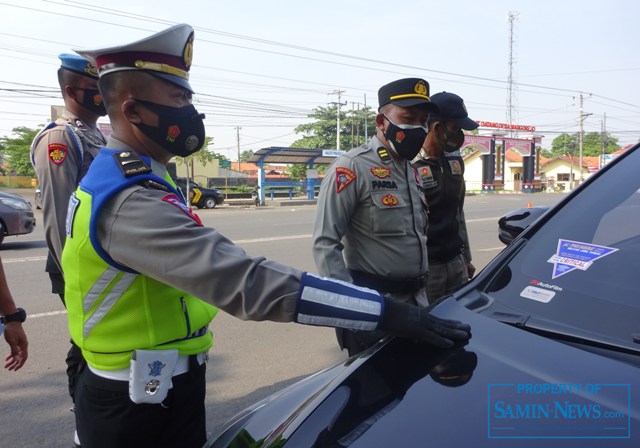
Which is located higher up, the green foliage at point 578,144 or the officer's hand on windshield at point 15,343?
the green foliage at point 578,144

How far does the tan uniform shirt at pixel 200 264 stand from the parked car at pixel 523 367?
1.03 feet

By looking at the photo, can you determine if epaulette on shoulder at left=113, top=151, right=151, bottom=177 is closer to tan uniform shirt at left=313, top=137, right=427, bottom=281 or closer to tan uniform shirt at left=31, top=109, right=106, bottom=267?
tan uniform shirt at left=31, top=109, right=106, bottom=267

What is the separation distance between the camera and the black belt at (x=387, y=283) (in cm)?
267

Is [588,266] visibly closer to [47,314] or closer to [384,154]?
[384,154]

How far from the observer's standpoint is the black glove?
138 centimetres

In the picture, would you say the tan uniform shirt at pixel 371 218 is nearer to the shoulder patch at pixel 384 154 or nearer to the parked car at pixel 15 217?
the shoulder patch at pixel 384 154

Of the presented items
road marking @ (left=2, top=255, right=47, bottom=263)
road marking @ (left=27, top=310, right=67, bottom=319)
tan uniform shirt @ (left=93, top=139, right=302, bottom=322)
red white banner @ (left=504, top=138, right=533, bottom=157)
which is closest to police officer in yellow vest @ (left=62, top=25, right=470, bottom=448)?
tan uniform shirt @ (left=93, top=139, right=302, bottom=322)


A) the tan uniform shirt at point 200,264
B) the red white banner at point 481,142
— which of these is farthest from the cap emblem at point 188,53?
the red white banner at point 481,142

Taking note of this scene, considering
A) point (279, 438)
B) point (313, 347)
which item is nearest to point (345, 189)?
point (279, 438)

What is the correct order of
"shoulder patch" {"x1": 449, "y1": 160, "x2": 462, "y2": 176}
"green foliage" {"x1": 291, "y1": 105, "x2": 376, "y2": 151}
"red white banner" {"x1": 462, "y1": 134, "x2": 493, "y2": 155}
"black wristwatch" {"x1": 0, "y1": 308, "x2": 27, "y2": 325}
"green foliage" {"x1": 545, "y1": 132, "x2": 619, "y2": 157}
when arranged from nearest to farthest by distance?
"black wristwatch" {"x1": 0, "y1": 308, "x2": 27, "y2": 325} < "shoulder patch" {"x1": 449, "y1": 160, "x2": 462, "y2": 176} < "red white banner" {"x1": 462, "y1": 134, "x2": 493, "y2": 155} < "green foliage" {"x1": 291, "y1": 105, "x2": 376, "y2": 151} < "green foliage" {"x1": 545, "y1": 132, "x2": 619, "y2": 157}

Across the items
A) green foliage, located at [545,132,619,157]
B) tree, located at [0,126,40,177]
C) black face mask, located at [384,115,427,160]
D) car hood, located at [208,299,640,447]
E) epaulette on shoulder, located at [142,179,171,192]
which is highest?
green foliage, located at [545,132,619,157]

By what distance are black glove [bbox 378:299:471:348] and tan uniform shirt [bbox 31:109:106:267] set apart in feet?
5.29

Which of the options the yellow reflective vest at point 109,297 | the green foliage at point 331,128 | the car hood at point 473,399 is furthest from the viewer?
the green foliage at point 331,128

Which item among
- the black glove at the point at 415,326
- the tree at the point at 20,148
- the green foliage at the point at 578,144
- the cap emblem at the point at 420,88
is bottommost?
the black glove at the point at 415,326
